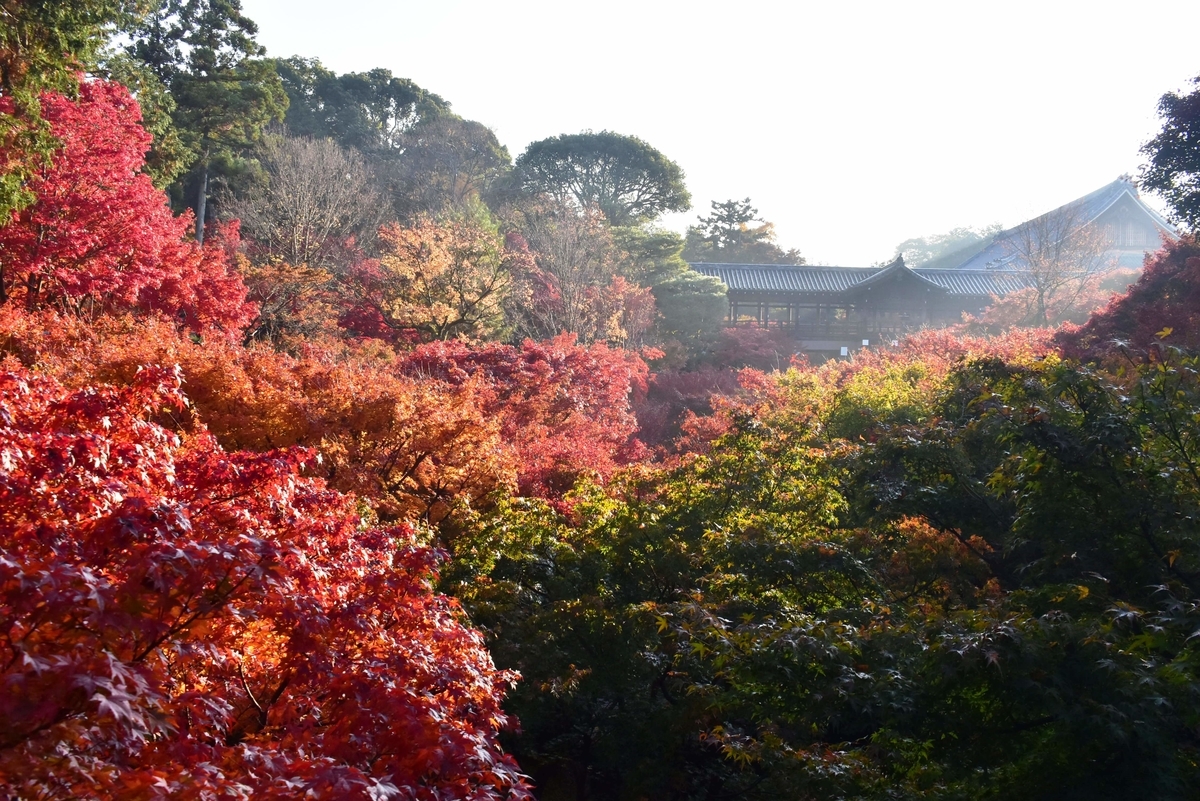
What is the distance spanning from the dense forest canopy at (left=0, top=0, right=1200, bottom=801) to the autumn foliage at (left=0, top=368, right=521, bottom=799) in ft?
0.06

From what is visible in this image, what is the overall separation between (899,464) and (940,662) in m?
3.70

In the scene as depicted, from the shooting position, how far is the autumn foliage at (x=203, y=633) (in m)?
2.90

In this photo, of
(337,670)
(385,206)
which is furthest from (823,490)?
(385,206)

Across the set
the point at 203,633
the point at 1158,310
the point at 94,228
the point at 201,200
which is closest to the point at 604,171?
the point at 201,200

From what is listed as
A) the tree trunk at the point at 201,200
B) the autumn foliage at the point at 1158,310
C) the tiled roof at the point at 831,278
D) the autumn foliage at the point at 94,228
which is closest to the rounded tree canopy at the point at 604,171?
the tiled roof at the point at 831,278

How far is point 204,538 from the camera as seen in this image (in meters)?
3.96

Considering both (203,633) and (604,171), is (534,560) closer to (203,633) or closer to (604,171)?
(203,633)

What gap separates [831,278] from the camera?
1578 inches

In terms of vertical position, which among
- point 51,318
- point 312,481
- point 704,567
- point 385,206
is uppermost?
point 385,206

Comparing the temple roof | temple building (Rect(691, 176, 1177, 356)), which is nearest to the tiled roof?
temple building (Rect(691, 176, 1177, 356))

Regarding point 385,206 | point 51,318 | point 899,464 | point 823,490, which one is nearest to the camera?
point 899,464

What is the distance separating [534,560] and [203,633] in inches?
204

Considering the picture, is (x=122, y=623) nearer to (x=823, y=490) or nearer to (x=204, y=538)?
(x=204, y=538)

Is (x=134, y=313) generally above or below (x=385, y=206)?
below
